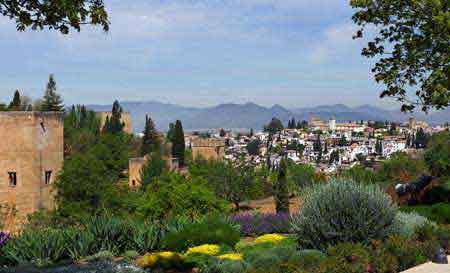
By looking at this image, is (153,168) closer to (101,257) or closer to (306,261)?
(101,257)

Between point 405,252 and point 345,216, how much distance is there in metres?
1.47

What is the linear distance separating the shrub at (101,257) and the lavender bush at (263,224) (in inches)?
155

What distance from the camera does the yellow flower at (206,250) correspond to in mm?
10391

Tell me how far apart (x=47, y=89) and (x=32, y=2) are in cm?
7053

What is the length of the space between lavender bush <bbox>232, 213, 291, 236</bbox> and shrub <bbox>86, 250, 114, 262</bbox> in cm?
394

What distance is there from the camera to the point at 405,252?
9258 mm

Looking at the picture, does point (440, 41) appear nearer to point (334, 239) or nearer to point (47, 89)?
point (334, 239)

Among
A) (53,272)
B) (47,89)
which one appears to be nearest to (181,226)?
(53,272)

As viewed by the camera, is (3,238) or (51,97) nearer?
(3,238)

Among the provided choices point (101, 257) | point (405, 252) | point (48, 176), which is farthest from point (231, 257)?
point (48, 176)

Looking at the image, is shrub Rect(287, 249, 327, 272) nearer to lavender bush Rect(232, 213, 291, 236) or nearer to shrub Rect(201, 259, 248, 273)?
shrub Rect(201, 259, 248, 273)

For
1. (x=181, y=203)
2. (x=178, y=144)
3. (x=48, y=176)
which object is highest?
(x=181, y=203)

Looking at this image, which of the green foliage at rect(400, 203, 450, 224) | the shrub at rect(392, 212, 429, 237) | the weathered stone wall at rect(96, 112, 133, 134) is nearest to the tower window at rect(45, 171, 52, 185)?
the green foliage at rect(400, 203, 450, 224)

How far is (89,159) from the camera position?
31.4 meters
